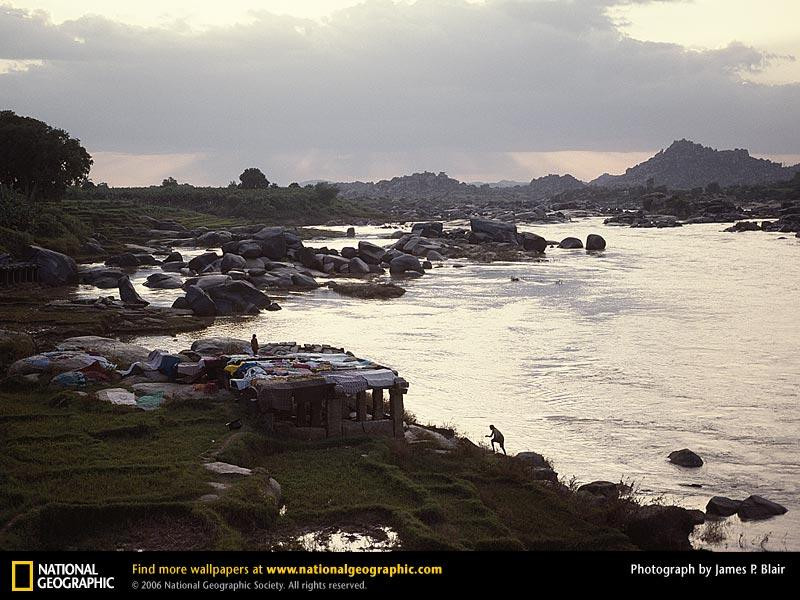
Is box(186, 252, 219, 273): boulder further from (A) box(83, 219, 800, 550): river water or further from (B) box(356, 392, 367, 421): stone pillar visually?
(B) box(356, 392, 367, 421): stone pillar

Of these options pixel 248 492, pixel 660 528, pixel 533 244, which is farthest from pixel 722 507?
pixel 533 244

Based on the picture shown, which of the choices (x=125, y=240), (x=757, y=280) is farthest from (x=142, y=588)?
(x=125, y=240)

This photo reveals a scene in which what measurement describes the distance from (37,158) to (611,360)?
4495 cm

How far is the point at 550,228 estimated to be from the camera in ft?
313

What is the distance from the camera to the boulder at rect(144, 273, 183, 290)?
41844mm

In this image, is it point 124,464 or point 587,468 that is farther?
point 587,468

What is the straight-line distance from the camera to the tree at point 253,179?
122706 mm

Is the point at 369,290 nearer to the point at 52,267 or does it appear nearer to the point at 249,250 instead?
the point at 249,250

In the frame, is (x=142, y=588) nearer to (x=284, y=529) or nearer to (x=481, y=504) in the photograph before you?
(x=284, y=529)

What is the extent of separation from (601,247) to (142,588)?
200 feet

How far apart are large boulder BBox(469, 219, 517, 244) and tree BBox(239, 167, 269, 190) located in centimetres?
5891

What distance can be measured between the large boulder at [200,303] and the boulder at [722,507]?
926 inches

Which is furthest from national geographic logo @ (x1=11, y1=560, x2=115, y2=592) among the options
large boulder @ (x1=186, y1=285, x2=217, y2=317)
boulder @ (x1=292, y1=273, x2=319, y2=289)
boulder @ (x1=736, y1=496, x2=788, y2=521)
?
boulder @ (x1=292, y1=273, x2=319, y2=289)

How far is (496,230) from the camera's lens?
6969 cm
